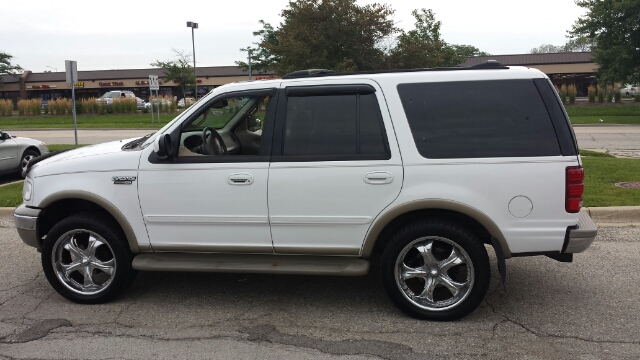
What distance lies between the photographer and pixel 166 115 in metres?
36.4

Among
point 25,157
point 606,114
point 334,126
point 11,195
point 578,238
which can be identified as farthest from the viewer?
point 606,114

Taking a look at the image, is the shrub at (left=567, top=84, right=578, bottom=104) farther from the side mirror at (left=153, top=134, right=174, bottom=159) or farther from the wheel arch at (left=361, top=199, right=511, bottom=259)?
the side mirror at (left=153, top=134, right=174, bottom=159)

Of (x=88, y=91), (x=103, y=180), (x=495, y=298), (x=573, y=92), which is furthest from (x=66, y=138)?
(x=88, y=91)

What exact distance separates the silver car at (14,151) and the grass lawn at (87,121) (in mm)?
15800

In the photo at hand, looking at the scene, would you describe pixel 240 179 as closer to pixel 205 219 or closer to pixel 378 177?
pixel 205 219

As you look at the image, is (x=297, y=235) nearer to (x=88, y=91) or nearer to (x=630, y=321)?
(x=630, y=321)

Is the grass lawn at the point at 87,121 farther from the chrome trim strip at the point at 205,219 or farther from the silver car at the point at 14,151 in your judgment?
the chrome trim strip at the point at 205,219

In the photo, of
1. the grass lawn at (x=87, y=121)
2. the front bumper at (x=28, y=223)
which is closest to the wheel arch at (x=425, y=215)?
the front bumper at (x=28, y=223)

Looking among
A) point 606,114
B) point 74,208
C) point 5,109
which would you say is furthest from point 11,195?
point 5,109

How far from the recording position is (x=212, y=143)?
4.85 meters

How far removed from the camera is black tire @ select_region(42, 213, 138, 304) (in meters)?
4.83

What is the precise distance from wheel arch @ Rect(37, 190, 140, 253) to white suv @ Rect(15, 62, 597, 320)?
0.7 inches

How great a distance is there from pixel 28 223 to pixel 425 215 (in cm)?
336

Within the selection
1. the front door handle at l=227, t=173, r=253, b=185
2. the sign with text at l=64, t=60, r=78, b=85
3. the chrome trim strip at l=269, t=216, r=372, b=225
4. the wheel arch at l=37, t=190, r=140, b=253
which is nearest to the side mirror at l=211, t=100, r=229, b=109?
the front door handle at l=227, t=173, r=253, b=185
